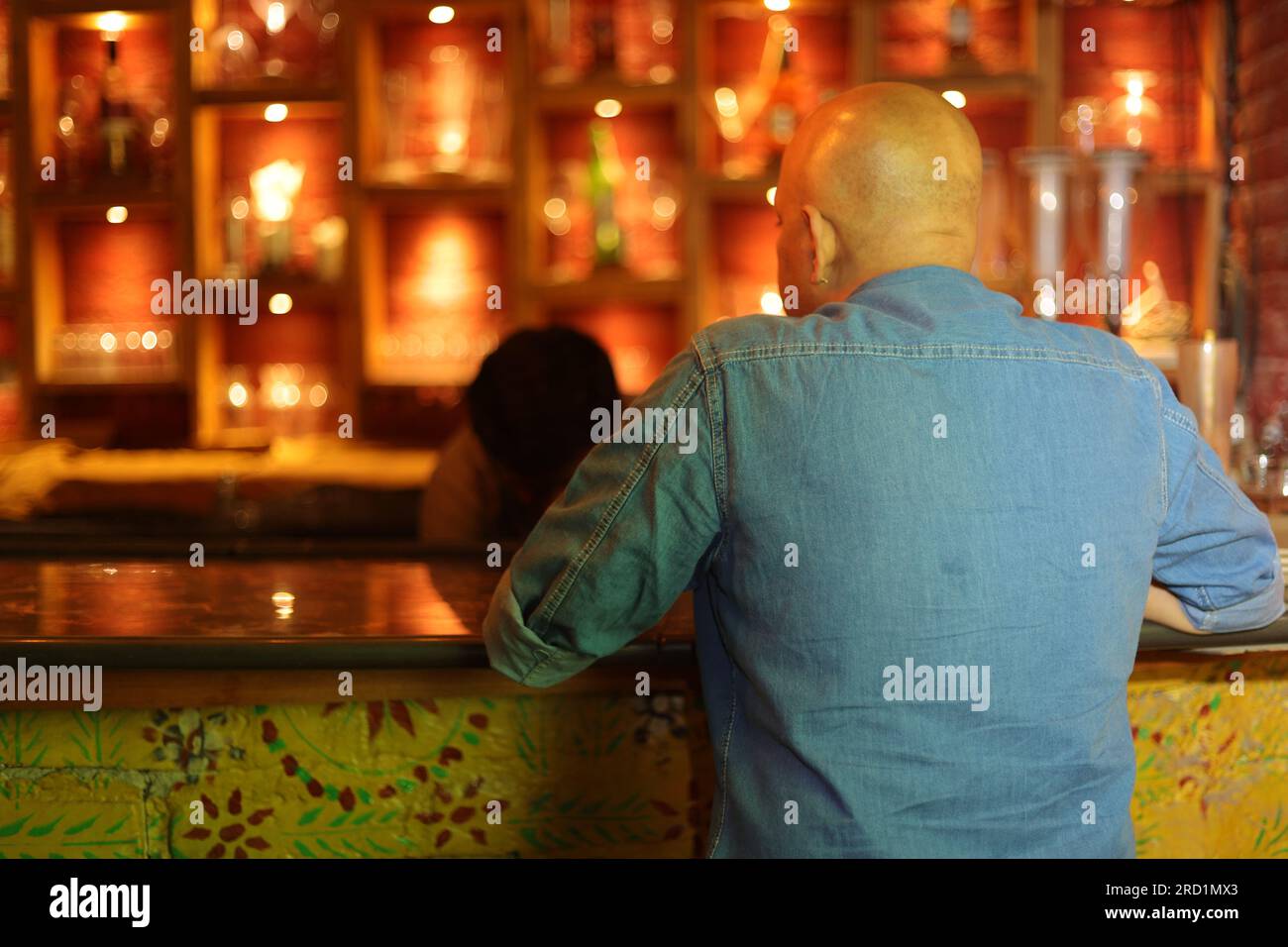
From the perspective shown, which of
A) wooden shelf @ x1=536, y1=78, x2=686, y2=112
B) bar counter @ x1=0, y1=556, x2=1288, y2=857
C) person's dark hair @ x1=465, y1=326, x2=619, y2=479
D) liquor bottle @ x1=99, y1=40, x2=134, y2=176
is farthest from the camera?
liquor bottle @ x1=99, y1=40, x2=134, y2=176

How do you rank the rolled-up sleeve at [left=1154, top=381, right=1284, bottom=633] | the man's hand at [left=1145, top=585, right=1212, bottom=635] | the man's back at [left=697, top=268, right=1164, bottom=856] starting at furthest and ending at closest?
1. the man's hand at [left=1145, top=585, right=1212, bottom=635]
2. the rolled-up sleeve at [left=1154, top=381, right=1284, bottom=633]
3. the man's back at [left=697, top=268, right=1164, bottom=856]

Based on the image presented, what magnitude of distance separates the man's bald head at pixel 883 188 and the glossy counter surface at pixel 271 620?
1.34 feet

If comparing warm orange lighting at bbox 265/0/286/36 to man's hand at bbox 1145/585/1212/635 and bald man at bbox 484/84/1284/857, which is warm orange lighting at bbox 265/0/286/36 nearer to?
bald man at bbox 484/84/1284/857

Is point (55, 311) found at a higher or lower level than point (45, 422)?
higher

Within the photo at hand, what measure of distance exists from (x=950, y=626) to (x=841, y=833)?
17 cm

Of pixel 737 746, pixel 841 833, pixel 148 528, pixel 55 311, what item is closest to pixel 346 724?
pixel 737 746

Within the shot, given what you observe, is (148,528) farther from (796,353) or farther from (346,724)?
(796,353)

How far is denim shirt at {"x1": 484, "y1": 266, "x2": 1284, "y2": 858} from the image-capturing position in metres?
0.90

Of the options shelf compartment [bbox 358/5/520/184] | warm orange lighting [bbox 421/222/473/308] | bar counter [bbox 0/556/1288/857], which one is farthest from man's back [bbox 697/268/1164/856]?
warm orange lighting [bbox 421/222/473/308]

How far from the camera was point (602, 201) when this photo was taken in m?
3.42

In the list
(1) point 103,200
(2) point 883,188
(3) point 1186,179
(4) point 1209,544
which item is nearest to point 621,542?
(2) point 883,188

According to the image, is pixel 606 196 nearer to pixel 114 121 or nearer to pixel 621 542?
pixel 114 121
